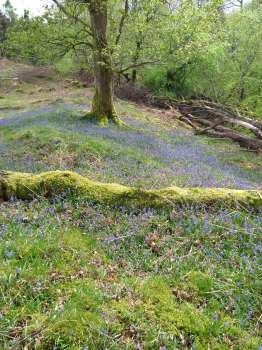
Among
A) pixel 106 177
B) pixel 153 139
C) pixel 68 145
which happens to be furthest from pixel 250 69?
pixel 106 177

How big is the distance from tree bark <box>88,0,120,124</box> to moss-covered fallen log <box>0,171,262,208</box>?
11.9 meters

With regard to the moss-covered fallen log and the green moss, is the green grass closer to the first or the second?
the green moss

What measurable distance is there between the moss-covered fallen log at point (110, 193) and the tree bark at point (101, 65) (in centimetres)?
1188

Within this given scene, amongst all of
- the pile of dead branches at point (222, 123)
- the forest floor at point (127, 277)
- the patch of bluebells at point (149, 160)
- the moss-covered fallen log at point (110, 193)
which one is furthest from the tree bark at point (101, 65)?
the forest floor at point (127, 277)

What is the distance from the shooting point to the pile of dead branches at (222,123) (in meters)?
20.2

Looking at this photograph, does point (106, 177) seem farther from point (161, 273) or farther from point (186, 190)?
point (161, 273)

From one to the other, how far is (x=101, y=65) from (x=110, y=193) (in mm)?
13932

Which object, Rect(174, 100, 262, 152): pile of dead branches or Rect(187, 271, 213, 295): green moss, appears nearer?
Rect(187, 271, 213, 295): green moss

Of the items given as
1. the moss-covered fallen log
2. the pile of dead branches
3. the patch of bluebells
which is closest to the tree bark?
the patch of bluebells

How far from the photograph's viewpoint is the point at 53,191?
698 centimetres

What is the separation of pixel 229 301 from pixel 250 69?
3128 centimetres

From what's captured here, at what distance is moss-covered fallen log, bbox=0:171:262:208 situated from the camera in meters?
6.79

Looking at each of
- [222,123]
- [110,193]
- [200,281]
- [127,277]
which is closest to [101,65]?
[222,123]

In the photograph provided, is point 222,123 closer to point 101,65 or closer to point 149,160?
point 101,65
